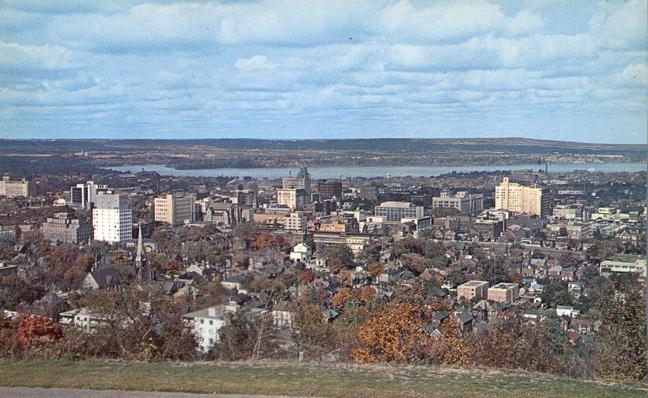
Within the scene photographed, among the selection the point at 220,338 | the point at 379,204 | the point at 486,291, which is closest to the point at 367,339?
the point at 220,338

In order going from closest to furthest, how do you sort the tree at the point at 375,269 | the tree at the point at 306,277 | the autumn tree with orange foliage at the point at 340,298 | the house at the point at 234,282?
the autumn tree with orange foliage at the point at 340,298
the house at the point at 234,282
the tree at the point at 306,277
the tree at the point at 375,269

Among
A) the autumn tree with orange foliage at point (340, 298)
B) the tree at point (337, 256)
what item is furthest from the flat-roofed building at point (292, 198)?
the autumn tree with orange foliage at point (340, 298)

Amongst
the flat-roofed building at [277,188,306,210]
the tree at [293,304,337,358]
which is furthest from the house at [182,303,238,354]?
the flat-roofed building at [277,188,306,210]

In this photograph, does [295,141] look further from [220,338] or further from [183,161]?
[220,338]

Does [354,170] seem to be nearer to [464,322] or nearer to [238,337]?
[464,322]

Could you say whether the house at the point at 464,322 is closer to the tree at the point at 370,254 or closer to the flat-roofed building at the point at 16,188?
the tree at the point at 370,254
